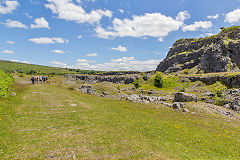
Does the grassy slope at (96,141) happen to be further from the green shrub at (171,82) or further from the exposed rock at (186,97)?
the green shrub at (171,82)

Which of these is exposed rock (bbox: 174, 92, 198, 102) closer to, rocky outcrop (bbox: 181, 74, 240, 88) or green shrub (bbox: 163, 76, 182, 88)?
rocky outcrop (bbox: 181, 74, 240, 88)

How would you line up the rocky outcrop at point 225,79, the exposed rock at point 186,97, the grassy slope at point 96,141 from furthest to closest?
the rocky outcrop at point 225,79 → the exposed rock at point 186,97 → the grassy slope at point 96,141

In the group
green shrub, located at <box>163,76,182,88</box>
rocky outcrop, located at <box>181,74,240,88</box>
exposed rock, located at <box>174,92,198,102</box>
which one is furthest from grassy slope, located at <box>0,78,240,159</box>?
green shrub, located at <box>163,76,182,88</box>

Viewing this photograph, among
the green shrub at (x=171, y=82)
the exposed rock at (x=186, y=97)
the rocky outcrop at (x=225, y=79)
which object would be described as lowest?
the exposed rock at (x=186, y=97)

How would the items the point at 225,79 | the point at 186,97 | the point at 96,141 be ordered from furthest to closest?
1. the point at 225,79
2. the point at 186,97
3. the point at 96,141

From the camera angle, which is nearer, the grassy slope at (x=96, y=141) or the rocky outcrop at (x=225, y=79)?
the grassy slope at (x=96, y=141)

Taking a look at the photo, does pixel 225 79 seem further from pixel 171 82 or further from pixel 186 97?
pixel 186 97

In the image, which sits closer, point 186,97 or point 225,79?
point 186,97

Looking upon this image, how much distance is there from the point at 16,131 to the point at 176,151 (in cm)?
2020

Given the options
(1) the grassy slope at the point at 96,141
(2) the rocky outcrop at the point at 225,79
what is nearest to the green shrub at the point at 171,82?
(2) the rocky outcrop at the point at 225,79

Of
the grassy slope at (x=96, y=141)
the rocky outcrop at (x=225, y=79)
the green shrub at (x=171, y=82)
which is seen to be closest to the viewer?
the grassy slope at (x=96, y=141)

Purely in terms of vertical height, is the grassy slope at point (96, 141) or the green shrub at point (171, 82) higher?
the green shrub at point (171, 82)

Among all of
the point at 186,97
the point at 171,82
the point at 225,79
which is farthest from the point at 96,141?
the point at 171,82

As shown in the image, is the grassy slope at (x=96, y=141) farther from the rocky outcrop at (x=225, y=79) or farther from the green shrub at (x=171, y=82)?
the green shrub at (x=171, y=82)
